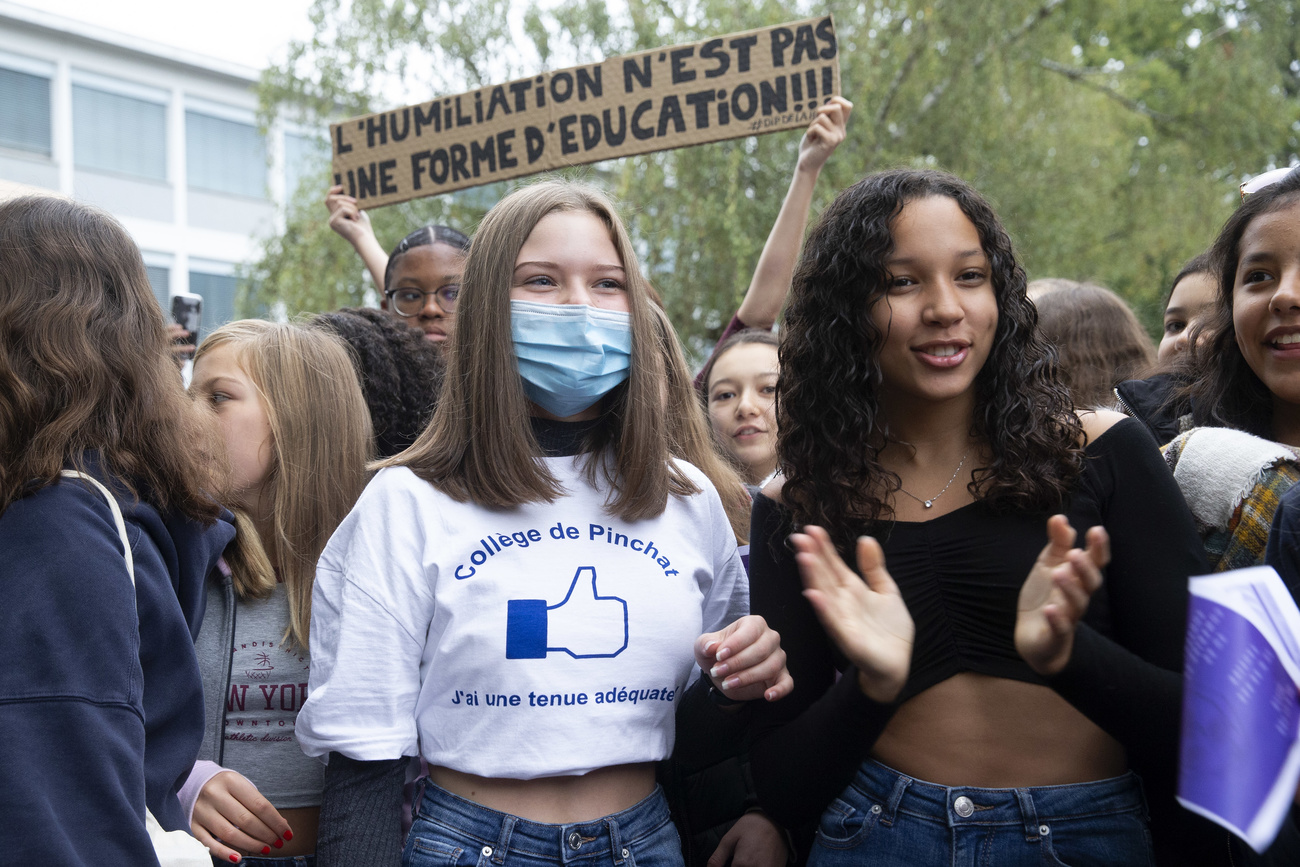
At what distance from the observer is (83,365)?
6.51 ft

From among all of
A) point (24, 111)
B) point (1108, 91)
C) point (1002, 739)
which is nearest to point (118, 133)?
point (24, 111)

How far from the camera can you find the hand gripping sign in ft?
6.77

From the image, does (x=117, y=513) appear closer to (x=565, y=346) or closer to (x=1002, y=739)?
(x=565, y=346)

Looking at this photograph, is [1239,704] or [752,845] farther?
[752,845]

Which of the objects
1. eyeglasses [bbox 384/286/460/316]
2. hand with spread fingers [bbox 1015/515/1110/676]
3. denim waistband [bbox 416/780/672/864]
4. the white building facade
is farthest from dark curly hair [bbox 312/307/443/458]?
the white building facade

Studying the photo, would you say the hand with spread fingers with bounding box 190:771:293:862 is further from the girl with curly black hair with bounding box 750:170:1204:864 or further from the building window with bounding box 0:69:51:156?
the building window with bounding box 0:69:51:156

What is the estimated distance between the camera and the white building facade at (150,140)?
18.5 meters

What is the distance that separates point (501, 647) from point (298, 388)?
4.26 feet

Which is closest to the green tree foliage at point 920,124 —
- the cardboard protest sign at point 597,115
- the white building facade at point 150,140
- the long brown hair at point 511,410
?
the white building facade at point 150,140

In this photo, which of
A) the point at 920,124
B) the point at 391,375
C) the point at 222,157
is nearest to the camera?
the point at 391,375

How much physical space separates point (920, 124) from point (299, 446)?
1095 centimetres

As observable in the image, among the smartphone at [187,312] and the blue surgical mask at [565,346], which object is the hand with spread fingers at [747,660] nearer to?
the blue surgical mask at [565,346]

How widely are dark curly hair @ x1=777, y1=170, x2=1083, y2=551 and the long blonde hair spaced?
1304mm

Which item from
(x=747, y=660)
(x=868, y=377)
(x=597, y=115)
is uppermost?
(x=597, y=115)
